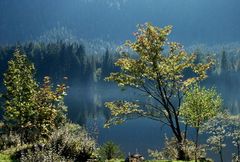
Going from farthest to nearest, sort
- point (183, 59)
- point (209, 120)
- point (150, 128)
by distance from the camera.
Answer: point (150, 128) → point (183, 59) → point (209, 120)

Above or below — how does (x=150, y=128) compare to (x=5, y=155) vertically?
above

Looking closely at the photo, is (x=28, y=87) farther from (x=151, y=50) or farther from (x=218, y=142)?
(x=218, y=142)

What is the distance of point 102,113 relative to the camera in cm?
14975

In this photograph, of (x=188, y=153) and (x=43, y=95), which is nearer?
(x=43, y=95)

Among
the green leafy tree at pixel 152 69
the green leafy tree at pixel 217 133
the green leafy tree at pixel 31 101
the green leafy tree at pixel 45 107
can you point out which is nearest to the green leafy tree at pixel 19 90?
the green leafy tree at pixel 31 101

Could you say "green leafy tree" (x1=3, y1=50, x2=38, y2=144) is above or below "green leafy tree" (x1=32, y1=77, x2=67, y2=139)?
above

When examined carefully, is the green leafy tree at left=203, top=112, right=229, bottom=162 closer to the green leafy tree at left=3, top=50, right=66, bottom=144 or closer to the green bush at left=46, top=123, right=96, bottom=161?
the green bush at left=46, top=123, right=96, bottom=161

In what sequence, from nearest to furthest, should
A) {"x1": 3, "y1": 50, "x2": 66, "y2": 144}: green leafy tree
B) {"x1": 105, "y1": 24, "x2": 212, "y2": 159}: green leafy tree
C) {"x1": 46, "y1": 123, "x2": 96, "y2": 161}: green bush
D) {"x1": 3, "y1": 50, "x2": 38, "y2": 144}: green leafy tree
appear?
{"x1": 3, "y1": 50, "x2": 66, "y2": 144}: green leafy tree < {"x1": 46, "y1": 123, "x2": 96, "y2": 161}: green bush < {"x1": 3, "y1": 50, "x2": 38, "y2": 144}: green leafy tree < {"x1": 105, "y1": 24, "x2": 212, "y2": 159}: green leafy tree

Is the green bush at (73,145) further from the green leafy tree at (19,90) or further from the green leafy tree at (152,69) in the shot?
the green leafy tree at (152,69)

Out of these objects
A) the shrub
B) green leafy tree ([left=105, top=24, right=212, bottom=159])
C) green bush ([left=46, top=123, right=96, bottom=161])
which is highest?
green leafy tree ([left=105, top=24, right=212, bottom=159])

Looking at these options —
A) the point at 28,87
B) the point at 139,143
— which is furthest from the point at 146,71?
the point at 139,143

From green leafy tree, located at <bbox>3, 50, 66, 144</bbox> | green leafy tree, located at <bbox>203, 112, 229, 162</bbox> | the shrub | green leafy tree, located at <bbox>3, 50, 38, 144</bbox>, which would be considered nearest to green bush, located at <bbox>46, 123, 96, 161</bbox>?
green leafy tree, located at <bbox>3, 50, 66, 144</bbox>

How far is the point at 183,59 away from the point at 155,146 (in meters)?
52.3

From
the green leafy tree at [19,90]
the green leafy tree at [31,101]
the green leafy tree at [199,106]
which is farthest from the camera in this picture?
the green leafy tree at [199,106]
